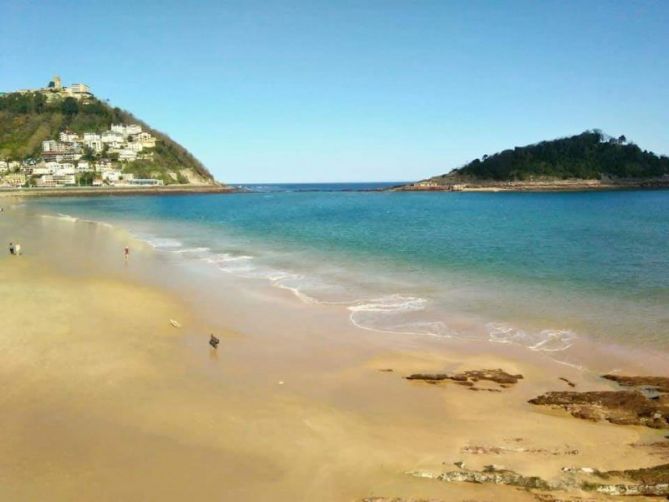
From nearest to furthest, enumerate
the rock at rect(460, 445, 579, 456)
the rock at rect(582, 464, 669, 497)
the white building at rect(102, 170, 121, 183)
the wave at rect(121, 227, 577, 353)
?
the rock at rect(582, 464, 669, 497), the rock at rect(460, 445, 579, 456), the wave at rect(121, 227, 577, 353), the white building at rect(102, 170, 121, 183)

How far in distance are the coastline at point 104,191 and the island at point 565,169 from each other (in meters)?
61.5

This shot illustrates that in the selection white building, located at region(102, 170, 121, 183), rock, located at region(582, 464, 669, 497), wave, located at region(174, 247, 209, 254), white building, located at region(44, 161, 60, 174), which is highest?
white building, located at region(44, 161, 60, 174)

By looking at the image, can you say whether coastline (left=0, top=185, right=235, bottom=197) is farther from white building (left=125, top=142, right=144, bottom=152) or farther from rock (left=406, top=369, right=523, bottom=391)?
rock (left=406, top=369, right=523, bottom=391)

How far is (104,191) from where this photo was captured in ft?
435

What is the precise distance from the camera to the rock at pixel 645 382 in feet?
40.7

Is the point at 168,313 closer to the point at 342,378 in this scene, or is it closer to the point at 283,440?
the point at 342,378

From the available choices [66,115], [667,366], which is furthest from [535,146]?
[667,366]

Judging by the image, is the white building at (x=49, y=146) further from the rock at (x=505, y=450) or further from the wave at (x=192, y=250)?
the rock at (x=505, y=450)

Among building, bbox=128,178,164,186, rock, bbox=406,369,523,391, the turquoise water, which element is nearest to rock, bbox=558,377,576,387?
rock, bbox=406,369,523,391

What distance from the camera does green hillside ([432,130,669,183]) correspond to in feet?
535

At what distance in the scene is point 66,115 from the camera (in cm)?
17762

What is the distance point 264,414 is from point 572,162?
6997 inches

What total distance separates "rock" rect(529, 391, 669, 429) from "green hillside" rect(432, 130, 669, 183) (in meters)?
165

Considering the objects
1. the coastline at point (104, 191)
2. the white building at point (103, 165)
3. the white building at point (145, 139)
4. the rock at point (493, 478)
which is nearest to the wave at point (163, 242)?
the rock at point (493, 478)
